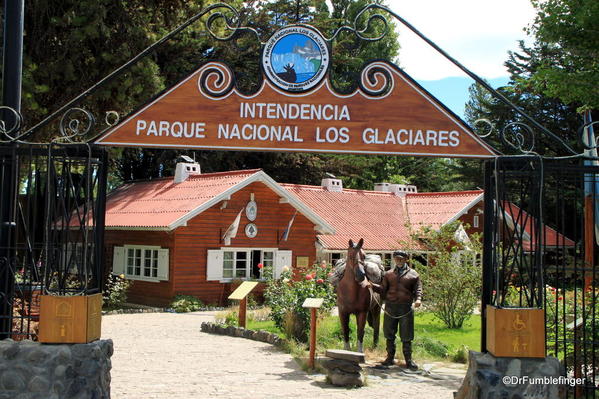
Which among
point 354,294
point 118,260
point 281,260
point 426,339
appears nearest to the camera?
point 354,294

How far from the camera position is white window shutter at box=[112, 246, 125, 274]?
23.6 metres

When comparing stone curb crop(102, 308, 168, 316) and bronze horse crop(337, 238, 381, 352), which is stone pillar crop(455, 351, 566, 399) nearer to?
bronze horse crop(337, 238, 381, 352)

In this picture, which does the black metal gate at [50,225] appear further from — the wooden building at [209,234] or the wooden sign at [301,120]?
the wooden building at [209,234]

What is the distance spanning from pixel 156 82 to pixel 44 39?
9.51 feet

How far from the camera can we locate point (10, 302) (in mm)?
7062

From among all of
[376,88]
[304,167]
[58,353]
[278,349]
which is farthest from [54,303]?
[304,167]

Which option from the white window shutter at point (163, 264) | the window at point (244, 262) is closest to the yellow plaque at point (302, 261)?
the window at point (244, 262)

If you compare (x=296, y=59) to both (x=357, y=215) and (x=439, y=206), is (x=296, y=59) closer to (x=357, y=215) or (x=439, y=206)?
(x=357, y=215)

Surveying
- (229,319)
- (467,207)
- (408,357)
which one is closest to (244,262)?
(229,319)

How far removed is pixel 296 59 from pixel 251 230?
15806mm

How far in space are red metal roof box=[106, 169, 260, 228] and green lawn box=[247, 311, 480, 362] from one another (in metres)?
6.01

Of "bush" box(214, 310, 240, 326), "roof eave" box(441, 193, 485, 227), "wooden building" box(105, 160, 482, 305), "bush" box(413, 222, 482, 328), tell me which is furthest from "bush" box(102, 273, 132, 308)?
"roof eave" box(441, 193, 485, 227)

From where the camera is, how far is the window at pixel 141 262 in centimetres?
2150

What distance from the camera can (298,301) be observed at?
1324cm
